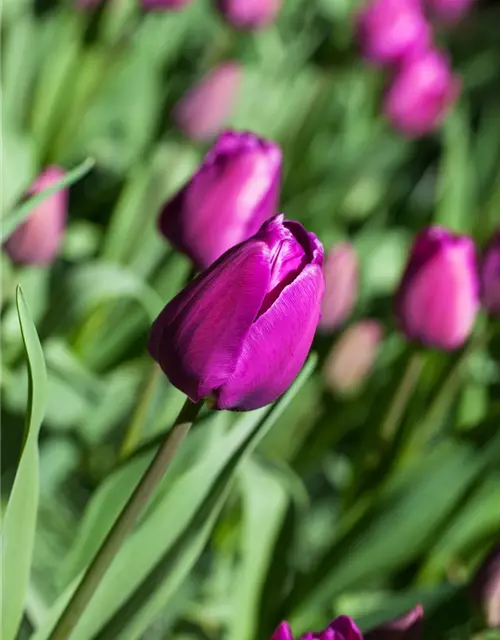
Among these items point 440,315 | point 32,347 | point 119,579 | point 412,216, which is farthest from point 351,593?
point 412,216

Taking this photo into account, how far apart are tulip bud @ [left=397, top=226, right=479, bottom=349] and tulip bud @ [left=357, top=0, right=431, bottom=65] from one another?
577 mm

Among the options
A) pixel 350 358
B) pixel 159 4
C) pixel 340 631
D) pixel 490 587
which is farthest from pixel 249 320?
pixel 159 4

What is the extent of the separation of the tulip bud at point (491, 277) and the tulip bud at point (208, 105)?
427 millimetres

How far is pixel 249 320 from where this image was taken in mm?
333

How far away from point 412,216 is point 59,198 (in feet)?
2.25

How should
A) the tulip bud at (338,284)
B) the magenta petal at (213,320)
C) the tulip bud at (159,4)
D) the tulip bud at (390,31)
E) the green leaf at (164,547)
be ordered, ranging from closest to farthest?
1. the magenta petal at (213,320)
2. the green leaf at (164,547)
3. the tulip bud at (338,284)
4. the tulip bud at (159,4)
5. the tulip bud at (390,31)

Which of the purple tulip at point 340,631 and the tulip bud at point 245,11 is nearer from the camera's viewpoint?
the purple tulip at point 340,631

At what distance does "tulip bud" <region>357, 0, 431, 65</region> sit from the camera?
3.82 feet

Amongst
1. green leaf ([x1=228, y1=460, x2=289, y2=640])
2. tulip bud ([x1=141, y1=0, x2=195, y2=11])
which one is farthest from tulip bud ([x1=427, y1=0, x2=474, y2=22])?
green leaf ([x1=228, y1=460, x2=289, y2=640])

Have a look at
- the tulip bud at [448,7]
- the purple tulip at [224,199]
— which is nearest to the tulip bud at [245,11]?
the tulip bud at [448,7]

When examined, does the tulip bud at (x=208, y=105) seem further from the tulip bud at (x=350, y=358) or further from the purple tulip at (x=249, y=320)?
the purple tulip at (x=249, y=320)

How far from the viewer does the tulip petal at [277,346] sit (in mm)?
335

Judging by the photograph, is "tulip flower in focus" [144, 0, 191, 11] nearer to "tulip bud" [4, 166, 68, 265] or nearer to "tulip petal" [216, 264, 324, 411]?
"tulip bud" [4, 166, 68, 265]

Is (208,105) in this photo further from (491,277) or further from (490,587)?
(490,587)
